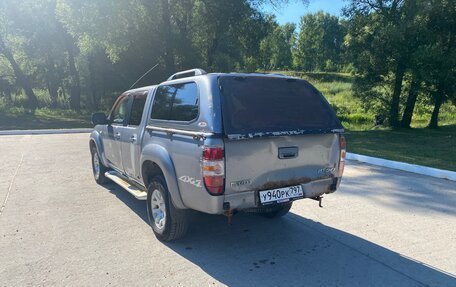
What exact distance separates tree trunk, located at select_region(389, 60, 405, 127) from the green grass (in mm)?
1163

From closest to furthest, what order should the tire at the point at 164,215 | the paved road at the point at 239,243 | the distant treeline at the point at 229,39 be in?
the paved road at the point at 239,243 < the tire at the point at 164,215 < the distant treeline at the point at 229,39

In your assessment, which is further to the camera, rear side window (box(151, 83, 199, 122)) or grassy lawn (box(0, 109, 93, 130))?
grassy lawn (box(0, 109, 93, 130))

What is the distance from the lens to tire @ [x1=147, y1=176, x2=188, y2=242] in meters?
4.10

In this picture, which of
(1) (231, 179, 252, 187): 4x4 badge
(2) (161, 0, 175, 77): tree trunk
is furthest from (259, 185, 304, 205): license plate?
(2) (161, 0, 175, 77): tree trunk

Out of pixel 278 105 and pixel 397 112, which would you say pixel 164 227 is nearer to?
pixel 278 105

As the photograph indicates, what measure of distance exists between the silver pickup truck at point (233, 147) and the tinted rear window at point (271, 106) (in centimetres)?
1

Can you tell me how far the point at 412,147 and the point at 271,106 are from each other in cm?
977

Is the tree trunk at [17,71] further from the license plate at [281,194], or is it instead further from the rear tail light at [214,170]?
the license plate at [281,194]

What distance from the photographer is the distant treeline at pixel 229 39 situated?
15.2 meters

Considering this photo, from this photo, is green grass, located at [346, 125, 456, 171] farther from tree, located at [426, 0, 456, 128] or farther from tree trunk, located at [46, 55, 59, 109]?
tree trunk, located at [46, 55, 59, 109]

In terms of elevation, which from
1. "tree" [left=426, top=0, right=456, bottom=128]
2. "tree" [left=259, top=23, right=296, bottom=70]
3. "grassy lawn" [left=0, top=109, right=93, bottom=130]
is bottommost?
"grassy lawn" [left=0, top=109, right=93, bottom=130]

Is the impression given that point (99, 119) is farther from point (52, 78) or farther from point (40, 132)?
point (52, 78)

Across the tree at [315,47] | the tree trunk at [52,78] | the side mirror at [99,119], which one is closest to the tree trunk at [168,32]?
the side mirror at [99,119]

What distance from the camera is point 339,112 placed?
29.7m
